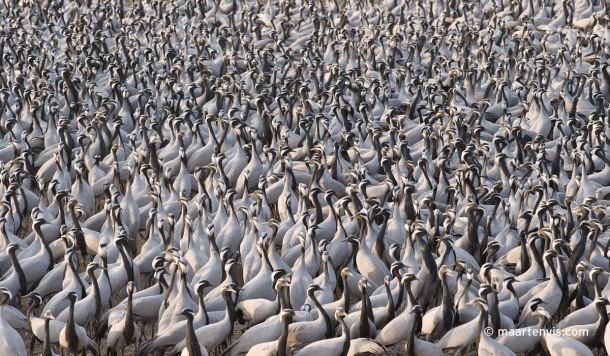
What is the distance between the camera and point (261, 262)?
12.1m

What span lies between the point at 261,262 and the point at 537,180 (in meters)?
5.16

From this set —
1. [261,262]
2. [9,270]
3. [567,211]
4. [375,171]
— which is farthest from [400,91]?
[9,270]

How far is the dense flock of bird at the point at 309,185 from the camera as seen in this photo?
10.6 meters

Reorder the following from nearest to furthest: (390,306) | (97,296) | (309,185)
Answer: (390,306) → (97,296) → (309,185)

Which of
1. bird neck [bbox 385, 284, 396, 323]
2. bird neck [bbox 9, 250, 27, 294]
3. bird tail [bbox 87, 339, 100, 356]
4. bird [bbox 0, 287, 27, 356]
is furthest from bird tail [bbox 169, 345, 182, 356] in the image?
bird neck [bbox 9, 250, 27, 294]

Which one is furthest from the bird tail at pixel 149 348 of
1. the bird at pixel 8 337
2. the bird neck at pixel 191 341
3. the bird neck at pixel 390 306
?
the bird neck at pixel 390 306

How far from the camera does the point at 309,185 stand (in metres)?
14.9

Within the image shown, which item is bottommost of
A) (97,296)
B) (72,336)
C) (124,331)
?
(124,331)

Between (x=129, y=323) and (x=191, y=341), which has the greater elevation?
(x=191, y=341)

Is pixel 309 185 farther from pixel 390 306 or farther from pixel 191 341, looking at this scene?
pixel 191 341

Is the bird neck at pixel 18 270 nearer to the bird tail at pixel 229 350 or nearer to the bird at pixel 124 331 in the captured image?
the bird at pixel 124 331

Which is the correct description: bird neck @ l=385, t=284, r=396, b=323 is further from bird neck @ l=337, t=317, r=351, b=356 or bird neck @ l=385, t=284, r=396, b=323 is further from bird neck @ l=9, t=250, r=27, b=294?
bird neck @ l=9, t=250, r=27, b=294

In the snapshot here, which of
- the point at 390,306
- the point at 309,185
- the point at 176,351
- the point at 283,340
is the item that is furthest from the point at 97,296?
the point at 309,185

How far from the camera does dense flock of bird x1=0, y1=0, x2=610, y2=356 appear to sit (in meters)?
10.6
